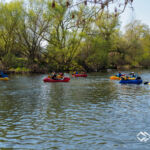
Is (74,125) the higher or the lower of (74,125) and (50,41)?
the lower

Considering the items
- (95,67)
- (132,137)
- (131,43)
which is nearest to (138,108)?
(132,137)

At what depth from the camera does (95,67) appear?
229 ft

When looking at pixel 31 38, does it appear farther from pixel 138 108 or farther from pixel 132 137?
pixel 132 137
